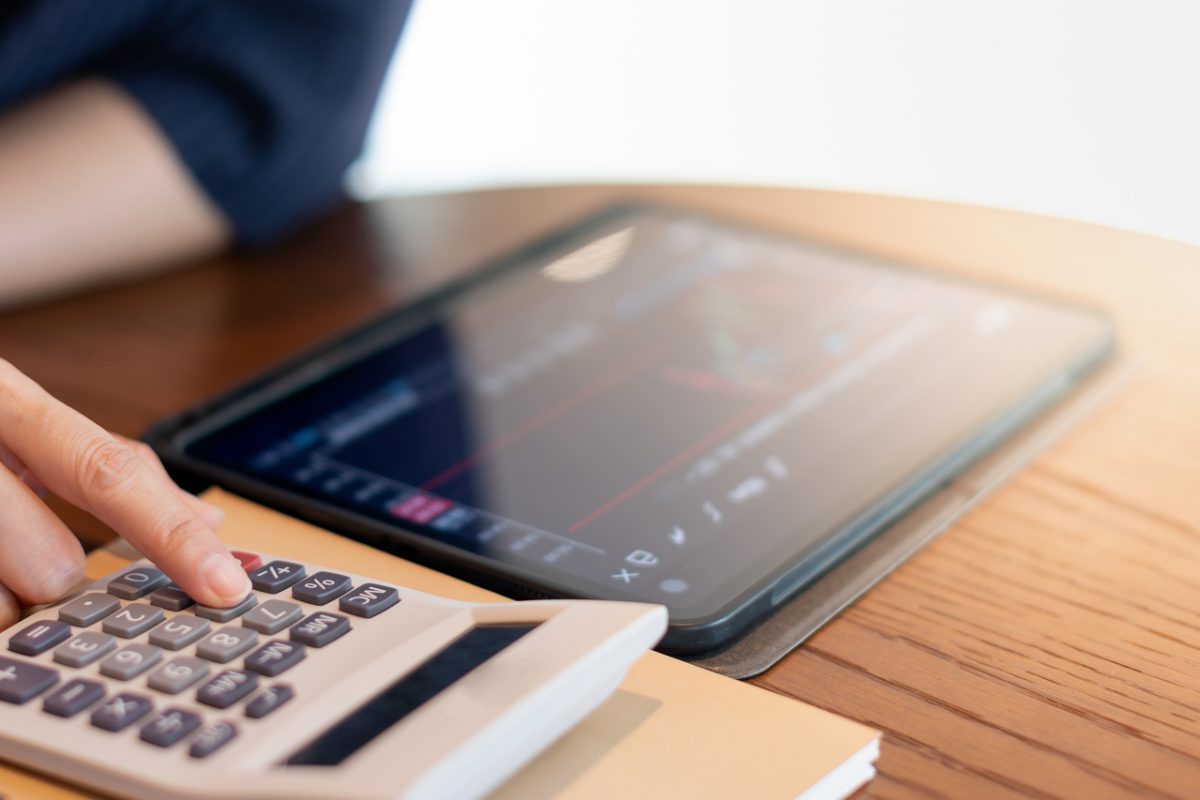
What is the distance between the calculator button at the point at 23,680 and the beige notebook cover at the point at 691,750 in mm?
26

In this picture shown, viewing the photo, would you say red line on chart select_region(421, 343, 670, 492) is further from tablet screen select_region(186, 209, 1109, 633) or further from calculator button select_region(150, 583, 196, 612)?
calculator button select_region(150, 583, 196, 612)

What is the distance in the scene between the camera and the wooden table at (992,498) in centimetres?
47

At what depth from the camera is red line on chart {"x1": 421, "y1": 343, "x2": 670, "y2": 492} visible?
2.10 ft

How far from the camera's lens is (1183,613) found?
0.54 metres

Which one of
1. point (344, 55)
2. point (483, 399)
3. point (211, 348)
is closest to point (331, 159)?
point (344, 55)

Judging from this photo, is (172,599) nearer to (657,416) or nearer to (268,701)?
(268,701)

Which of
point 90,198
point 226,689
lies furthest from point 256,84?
point 226,689

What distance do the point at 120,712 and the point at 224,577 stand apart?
0.25 feet

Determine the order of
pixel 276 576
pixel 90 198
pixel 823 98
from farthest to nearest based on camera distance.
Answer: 1. pixel 823 98
2. pixel 90 198
3. pixel 276 576

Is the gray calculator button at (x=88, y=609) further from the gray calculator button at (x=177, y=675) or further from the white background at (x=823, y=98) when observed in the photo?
the white background at (x=823, y=98)

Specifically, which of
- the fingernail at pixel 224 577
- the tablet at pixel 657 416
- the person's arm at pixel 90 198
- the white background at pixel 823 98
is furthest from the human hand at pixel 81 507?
the white background at pixel 823 98

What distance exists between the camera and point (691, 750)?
45cm

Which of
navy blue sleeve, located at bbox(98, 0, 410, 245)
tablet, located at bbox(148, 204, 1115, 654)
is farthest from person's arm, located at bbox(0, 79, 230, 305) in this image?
tablet, located at bbox(148, 204, 1115, 654)

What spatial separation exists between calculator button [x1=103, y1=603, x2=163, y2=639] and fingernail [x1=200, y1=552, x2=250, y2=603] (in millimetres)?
22
